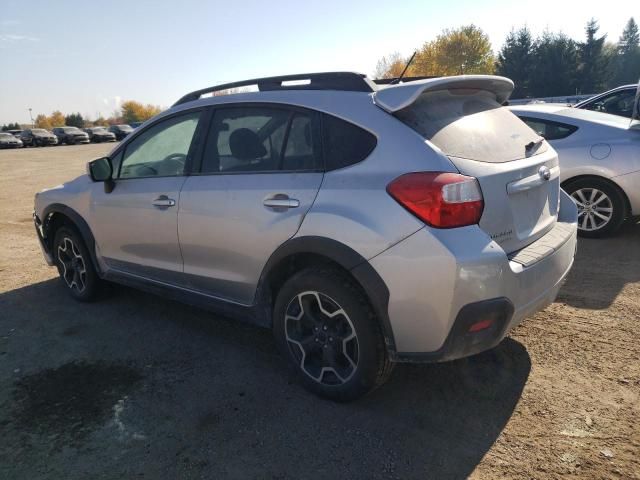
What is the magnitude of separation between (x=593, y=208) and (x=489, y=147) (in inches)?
146

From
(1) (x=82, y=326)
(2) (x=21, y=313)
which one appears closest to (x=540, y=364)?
(1) (x=82, y=326)

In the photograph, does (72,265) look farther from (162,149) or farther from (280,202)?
(280,202)

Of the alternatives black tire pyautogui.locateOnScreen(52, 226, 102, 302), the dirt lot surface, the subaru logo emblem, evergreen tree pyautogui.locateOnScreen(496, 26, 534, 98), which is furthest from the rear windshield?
evergreen tree pyautogui.locateOnScreen(496, 26, 534, 98)

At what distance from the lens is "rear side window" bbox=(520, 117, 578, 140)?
19.5ft

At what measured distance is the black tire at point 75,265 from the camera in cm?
468

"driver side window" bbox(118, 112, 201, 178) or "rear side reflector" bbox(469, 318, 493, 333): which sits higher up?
"driver side window" bbox(118, 112, 201, 178)

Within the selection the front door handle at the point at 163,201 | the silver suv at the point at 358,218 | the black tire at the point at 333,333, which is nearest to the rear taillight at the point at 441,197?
the silver suv at the point at 358,218

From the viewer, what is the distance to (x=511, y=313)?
102 inches

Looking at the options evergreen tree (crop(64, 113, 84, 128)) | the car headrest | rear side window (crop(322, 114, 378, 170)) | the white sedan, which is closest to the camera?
rear side window (crop(322, 114, 378, 170))

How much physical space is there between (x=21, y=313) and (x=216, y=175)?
2631 mm

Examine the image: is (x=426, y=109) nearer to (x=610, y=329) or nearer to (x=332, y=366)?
(x=332, y=366)

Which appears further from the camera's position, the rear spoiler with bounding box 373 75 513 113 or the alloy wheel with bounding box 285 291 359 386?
the alloy wheel with bounding box 285 291 359 386

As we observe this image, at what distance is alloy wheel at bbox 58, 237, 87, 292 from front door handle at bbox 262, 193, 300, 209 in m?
2.51

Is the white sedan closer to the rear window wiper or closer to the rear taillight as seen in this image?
the rear window wiper
